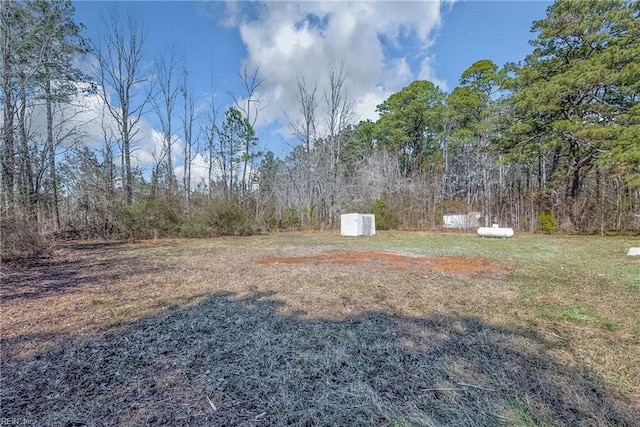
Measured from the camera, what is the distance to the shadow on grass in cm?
144

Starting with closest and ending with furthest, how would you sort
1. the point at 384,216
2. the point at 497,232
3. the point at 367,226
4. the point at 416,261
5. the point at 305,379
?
1. the point at 305,379
2. the point at 416,261
3. the point at 497,232
4. the point at 367,226
5. the point at 384,216

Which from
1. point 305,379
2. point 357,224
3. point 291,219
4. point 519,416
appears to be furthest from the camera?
point 291,219

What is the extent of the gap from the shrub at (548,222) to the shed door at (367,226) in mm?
7289

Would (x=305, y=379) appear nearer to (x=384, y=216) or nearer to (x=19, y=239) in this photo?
(x=19, y=239)

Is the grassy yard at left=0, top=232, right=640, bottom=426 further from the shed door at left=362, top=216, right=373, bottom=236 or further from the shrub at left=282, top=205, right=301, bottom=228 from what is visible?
the shrub at left=282, top=205, right=301, bottom=228

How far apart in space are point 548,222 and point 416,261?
9.76 m

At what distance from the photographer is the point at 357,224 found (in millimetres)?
11961

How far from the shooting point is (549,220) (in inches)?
473

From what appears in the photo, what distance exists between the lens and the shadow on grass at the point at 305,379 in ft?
4.74

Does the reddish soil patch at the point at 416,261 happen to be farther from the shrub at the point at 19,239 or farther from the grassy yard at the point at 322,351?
the shrub at the point at 19,239

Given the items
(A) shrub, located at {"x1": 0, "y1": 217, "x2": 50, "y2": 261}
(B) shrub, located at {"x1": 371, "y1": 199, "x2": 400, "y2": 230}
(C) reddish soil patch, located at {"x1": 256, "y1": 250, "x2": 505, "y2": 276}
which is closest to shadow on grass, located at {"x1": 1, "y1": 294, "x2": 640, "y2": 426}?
(C) reddish soil patch, located at {"x1": 256, "y1": 250, "x2": 505, "y2": 276}

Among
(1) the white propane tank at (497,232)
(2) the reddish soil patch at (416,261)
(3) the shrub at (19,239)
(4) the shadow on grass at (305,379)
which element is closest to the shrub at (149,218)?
(3) the shrub at (19,239)

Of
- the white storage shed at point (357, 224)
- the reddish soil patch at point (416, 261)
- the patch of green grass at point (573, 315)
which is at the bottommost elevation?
the patch of green grass at point (573, 315)

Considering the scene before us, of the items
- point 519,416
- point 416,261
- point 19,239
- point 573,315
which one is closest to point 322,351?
point 519,416
